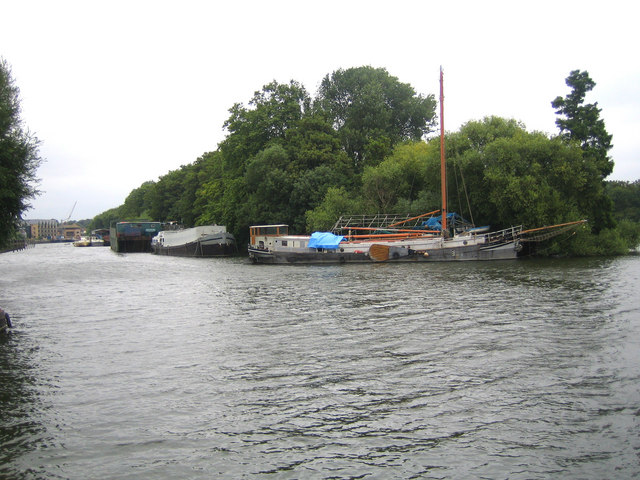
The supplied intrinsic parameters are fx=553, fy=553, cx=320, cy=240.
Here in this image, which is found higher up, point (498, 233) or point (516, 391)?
point (498, 233)

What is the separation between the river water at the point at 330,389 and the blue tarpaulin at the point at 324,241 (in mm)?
25099

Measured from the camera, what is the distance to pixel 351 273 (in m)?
39.1

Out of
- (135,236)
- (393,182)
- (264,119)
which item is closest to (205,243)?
(264,119)

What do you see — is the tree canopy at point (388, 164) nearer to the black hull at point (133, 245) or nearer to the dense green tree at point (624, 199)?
the dense green tree at point (624, 199)

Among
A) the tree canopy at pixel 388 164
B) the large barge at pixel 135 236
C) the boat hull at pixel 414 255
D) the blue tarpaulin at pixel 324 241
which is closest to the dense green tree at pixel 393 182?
the tree canopy at pixel 388 164

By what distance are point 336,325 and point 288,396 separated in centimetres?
764

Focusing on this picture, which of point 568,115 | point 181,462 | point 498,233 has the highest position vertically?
point 568,115

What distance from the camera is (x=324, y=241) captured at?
164 feet

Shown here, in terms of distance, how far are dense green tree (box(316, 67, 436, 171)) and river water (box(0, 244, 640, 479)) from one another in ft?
168

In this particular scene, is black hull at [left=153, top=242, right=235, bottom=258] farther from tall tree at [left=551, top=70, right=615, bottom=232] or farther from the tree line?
tall tree at [left=551, top=70, right=615, bottom=232]

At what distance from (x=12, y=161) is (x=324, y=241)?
28.7 m

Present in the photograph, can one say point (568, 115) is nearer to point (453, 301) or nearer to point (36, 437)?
point (453, 301)

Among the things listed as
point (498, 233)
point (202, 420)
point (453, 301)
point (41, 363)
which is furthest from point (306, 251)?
point (202, 420)

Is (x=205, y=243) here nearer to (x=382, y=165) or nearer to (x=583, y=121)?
(x=382, y=165)
